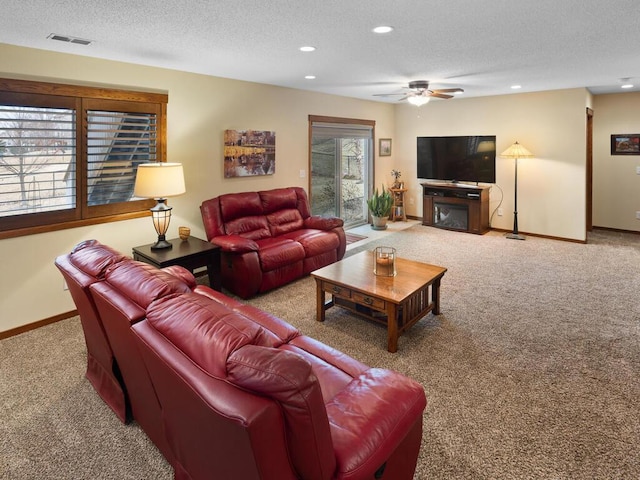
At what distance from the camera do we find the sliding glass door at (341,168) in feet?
21.1

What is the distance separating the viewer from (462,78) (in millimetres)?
4871

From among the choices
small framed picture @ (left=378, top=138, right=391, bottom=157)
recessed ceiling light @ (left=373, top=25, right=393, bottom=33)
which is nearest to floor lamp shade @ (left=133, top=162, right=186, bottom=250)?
recessed ceiling light @ (left=373, top=25, right=393, bottom=33)

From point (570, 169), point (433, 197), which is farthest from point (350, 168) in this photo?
point (570, 169)

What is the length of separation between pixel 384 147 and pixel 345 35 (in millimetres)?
→ 4926

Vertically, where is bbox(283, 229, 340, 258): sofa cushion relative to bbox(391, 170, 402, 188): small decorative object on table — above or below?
below

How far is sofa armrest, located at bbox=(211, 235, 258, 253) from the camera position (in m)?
3.89

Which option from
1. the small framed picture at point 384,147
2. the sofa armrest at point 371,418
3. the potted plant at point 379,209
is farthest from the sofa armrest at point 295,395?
the small framed picture at point 384,147

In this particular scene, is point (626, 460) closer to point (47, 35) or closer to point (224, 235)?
point (224, 235)

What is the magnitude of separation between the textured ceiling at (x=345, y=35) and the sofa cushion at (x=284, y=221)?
5.51ft

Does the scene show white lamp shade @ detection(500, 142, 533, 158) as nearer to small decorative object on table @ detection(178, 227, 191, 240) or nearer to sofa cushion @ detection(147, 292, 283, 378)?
small decorative object on table @ detection(178, 227, 191, 240)

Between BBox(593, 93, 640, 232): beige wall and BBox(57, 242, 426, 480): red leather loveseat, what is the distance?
691 centimetres

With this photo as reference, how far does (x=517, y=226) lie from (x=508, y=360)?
176 inches

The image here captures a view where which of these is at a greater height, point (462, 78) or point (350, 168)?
point (462, 78)

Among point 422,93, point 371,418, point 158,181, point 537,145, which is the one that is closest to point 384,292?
point 371,418
